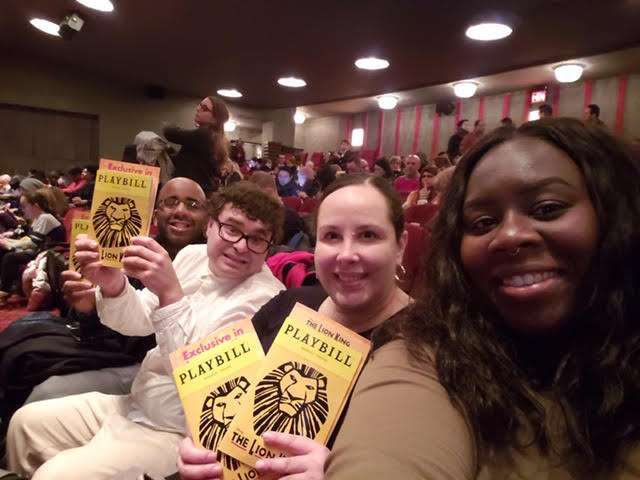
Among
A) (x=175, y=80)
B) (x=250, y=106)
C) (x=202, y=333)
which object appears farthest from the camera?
(x=250, y=106)

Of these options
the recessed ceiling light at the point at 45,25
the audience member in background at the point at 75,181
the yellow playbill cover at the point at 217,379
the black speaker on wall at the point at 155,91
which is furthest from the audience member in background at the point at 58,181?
the yellow playbill cover at the point at 217,379

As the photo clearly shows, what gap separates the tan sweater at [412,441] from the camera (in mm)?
548

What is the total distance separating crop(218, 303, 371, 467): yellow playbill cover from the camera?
27.9 inches

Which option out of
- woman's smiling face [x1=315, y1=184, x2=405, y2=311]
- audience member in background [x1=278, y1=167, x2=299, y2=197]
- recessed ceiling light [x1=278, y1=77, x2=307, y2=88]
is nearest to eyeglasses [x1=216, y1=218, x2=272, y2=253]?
woman's smiling face [x1=315, y1=184, x2=405, y2=311]

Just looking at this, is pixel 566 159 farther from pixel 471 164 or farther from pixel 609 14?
pixel 609 14

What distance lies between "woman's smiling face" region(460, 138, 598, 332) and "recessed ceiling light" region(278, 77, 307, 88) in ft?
22.2

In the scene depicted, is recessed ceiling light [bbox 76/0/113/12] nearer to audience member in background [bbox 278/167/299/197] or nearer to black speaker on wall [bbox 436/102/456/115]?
audience member in background [bbox 278/167/299/197]

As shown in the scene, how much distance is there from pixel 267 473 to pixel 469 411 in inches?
12.7

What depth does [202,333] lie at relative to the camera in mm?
1274

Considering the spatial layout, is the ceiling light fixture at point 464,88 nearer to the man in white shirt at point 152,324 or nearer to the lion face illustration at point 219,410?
the man in white shirt at point 152,324

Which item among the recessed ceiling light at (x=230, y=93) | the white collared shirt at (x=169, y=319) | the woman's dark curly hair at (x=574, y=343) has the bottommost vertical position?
the white collared shirt at (x=169, y=319)

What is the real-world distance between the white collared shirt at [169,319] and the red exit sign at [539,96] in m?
8.17

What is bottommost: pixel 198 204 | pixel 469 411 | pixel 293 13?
pixel 469 411

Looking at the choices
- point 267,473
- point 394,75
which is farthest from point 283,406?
point 394,75
